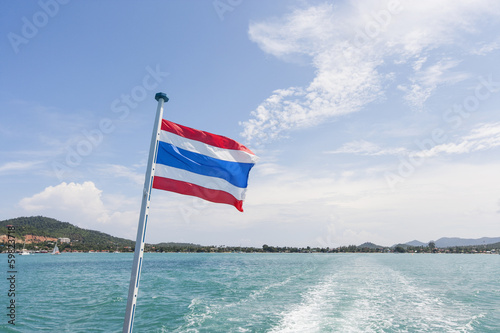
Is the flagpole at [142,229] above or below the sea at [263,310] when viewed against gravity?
above

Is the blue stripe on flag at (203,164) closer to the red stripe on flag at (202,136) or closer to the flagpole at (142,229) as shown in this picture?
the red stripe on flag at (202,136)

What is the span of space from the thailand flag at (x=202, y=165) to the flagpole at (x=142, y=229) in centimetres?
78

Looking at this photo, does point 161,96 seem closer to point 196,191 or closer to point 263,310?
point 196,191

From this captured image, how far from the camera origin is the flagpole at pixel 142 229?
5.90 metres

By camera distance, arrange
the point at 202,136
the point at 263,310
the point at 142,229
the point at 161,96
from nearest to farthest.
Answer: the point at 142,229 < the point at 161,96 < the point at 202,136 < the point at 263,310

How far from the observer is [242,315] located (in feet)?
67.3

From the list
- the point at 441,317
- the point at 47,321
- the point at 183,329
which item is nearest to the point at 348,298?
the point at 441,317

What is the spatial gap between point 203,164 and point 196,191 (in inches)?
29.8

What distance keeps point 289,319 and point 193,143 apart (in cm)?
1608

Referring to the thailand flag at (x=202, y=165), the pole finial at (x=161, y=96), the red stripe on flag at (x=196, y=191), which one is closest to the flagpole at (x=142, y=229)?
the pole finial at (x=161, y=96)

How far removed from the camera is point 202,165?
8.21m

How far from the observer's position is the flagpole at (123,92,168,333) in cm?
590

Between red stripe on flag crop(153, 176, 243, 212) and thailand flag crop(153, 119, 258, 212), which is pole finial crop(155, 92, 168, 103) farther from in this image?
red stripe on flag crop(153, 176, 243, 212)

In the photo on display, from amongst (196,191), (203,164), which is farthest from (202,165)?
(196,191)
